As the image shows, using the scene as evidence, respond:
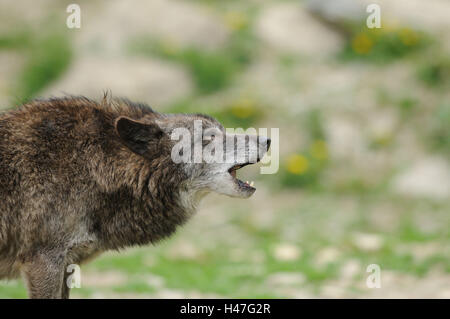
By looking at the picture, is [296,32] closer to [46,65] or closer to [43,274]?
[46,65]

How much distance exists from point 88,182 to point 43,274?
0.76 m

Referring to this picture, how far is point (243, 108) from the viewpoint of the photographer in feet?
45.3

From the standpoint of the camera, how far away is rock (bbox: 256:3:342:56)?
15.0 m

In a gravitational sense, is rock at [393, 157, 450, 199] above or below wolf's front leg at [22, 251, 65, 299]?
above

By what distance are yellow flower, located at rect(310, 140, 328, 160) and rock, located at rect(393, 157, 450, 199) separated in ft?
4.76

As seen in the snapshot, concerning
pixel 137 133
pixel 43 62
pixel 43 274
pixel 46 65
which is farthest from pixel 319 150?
pixel 43 274

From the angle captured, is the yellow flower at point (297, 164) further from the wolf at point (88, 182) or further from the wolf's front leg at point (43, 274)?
the wolf's front leg at point (43, 274)

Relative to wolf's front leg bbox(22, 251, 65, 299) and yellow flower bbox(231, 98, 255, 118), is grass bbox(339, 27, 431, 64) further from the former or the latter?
wolf's front leg bbox(22, 251, 65, 299)

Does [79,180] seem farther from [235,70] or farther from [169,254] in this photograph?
[235,70]

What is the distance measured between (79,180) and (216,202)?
24.3ft

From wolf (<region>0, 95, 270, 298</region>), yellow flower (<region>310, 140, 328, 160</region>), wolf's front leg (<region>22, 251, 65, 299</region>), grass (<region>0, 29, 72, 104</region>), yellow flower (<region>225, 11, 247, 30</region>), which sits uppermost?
yellow flower (<region>225, 11, 247, 30</region>)

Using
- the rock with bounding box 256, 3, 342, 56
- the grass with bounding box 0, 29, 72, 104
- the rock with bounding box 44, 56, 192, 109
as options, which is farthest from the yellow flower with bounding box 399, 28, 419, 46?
the grass with bounding box 0, 29, 72, 104

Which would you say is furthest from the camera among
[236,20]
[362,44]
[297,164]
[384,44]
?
[236,20]
